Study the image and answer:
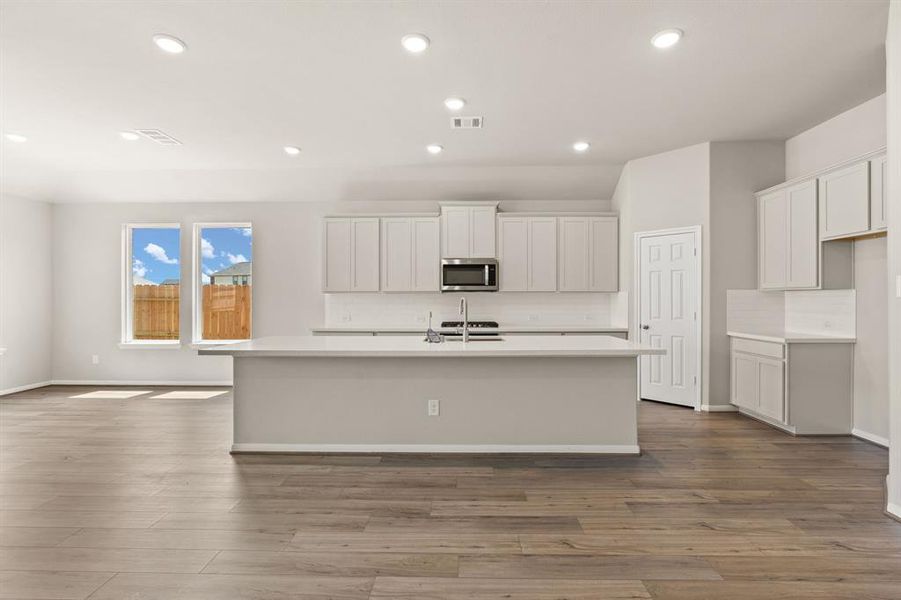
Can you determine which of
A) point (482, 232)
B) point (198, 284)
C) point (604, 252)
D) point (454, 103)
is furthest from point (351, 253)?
point (604, 252)

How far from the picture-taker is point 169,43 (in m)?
3.13

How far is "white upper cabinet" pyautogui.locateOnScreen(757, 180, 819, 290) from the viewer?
14.5 ft

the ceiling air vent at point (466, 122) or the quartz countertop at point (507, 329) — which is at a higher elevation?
the ceiling air vent at point (466, 122)

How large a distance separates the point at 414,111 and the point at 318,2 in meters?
1.66

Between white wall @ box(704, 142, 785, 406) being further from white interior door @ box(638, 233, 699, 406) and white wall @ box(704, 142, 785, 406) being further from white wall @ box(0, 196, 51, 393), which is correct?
white wall @ box(0, 196, 51, 393)

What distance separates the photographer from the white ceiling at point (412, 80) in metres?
2.89

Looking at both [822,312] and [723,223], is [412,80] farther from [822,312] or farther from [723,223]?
[822,312]

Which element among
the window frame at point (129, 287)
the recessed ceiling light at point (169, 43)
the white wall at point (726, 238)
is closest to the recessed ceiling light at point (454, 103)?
the recessed ceiling light at point (169, 43)

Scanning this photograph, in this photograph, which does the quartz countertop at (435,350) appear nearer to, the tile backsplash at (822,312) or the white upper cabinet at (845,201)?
the white upper cabinet at (845,201)

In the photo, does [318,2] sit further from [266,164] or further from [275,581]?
[266,164]

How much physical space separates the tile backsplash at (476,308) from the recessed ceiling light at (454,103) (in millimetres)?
3056

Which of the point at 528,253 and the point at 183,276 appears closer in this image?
the point at 528,253

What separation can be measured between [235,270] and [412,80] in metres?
4.55

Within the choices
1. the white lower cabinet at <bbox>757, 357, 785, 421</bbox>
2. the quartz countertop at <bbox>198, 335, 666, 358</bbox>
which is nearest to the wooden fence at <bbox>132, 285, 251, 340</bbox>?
the quartz countertop at <bbox>198, 335, 666, 358</bbox>
